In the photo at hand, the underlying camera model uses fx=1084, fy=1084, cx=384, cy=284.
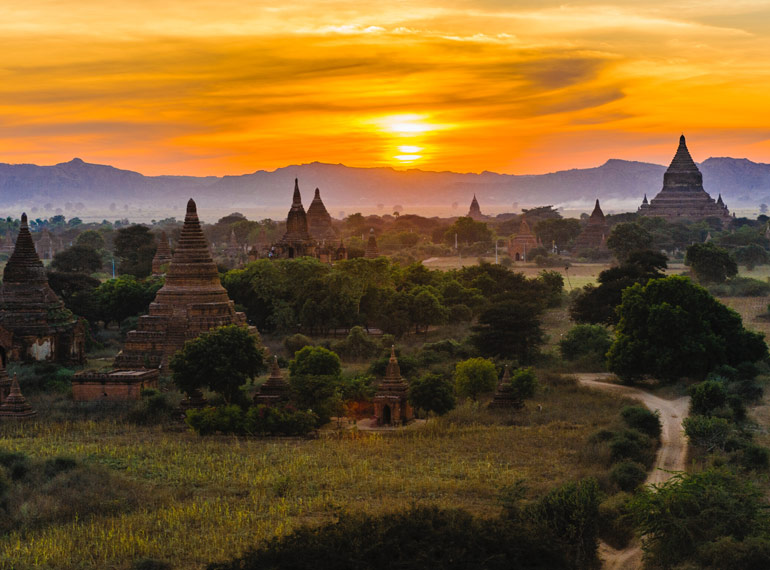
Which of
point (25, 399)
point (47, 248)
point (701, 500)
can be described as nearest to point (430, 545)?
point (701, 500)

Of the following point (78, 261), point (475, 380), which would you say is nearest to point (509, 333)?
point (475, 380)

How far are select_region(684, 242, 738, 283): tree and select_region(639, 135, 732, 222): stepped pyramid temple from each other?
74.4 meters

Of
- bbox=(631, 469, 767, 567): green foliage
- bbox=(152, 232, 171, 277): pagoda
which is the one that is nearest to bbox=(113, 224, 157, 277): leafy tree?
bbox=(152, 232, 171, 277): pagoda

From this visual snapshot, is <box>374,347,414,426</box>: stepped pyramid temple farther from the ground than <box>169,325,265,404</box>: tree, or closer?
closer

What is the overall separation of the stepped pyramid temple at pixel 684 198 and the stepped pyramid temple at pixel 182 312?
117574mm

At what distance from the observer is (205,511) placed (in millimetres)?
25016

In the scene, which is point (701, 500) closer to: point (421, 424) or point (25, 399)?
point (421, 424)

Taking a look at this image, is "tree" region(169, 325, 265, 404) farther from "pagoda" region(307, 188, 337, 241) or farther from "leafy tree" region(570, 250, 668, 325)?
"pagoda" region(307, 188, 337, 241)

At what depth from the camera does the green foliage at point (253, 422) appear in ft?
110

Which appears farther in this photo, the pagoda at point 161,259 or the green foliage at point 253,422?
the pagoda at point 161,259

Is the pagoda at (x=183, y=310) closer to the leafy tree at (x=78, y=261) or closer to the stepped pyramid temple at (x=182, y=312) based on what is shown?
A: the stepped pyramid temple at (x=182, y=312)

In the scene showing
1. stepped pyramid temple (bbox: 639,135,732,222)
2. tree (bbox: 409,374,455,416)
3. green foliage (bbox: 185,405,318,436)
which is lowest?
green foliage (bbox: 185,405,318,436)

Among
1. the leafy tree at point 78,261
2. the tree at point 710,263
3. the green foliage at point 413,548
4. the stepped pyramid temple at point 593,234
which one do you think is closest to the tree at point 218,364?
the green foliage at point 413,548

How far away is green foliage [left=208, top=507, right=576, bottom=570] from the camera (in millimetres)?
19109
